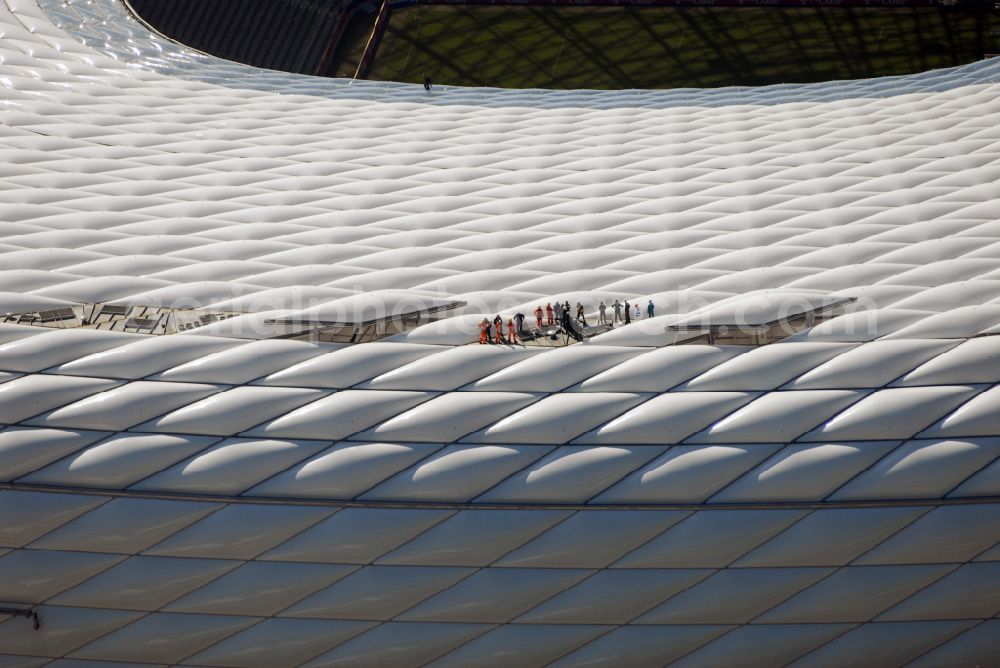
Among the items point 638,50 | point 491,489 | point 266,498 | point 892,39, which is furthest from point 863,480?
point 892,39

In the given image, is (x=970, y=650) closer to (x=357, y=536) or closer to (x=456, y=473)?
(x=456, y=473)

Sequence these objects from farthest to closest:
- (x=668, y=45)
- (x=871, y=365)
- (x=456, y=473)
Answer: (x=668, y=45)
(x=871, y=365)
(x=456, y=473)

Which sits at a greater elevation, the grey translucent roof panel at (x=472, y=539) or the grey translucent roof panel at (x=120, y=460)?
the grey translucent roof panel at (x=120, y=460)

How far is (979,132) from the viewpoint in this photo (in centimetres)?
1708

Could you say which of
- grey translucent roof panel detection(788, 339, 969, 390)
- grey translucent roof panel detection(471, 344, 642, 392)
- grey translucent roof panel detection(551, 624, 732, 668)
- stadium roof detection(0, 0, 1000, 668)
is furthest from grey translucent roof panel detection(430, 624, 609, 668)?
grey translucent roof panel detection(788, 339, 969, 390)

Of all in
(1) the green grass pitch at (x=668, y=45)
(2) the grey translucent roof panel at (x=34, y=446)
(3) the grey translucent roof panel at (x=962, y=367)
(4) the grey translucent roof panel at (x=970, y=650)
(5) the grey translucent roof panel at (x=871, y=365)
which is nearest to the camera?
(2) the grey translucent roof panel at (x=34, y=446)

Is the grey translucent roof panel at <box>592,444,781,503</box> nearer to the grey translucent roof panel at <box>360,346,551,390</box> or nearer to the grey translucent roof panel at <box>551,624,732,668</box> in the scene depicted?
the grey translucent roof panel at <box>551,624,732,668</box>

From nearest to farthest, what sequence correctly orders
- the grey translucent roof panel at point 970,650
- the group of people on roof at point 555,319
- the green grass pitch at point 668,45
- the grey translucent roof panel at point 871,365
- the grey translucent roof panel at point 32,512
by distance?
the grey translucent roof panel at point 32,512, the grey translucent roof panel at point 970,650, the grey translucent roof panel at point 871,365, the group of people on roof at point 555,319, the green grass pitch at point 668,45

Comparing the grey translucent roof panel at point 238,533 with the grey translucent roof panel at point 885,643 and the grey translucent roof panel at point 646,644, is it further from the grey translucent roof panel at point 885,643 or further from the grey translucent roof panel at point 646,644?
the grey translucent roof panel at point 885,643

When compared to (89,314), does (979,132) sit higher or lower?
higher

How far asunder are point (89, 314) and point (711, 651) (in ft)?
31.8

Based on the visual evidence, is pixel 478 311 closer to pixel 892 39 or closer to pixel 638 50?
pixel 638 50

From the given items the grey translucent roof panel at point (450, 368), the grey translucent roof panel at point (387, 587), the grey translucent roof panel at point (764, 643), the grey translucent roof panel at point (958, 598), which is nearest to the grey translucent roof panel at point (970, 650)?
the grey translucent roof panel at point (958, 598)

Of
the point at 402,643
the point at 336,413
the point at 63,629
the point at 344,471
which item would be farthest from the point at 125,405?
the point at 402,643
